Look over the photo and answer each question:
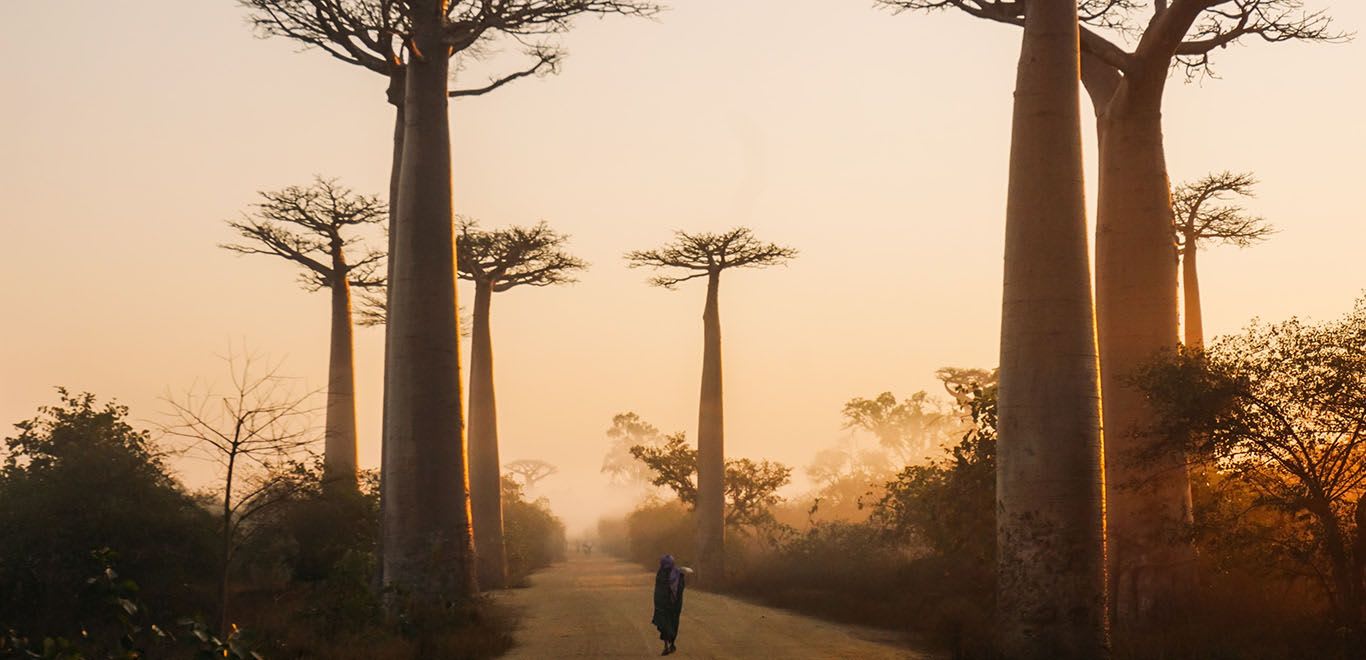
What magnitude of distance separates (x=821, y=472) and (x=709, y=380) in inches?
2327

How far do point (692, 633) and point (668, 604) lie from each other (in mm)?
1887

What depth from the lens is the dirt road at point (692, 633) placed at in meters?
12.4

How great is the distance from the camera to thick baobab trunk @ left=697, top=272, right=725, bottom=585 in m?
27.6

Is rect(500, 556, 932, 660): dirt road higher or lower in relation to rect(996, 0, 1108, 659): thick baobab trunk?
lower

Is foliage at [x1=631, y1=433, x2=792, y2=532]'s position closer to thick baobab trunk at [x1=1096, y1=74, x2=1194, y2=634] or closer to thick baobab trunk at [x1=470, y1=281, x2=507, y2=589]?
thick baobab trunk at [x1=470, y1=281, x2=507, y2=589]

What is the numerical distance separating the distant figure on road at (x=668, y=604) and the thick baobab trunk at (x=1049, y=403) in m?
3.41

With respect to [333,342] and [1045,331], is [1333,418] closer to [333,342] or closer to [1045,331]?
[1045,331]

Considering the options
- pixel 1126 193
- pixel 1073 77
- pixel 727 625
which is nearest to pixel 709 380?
pixel 727 625

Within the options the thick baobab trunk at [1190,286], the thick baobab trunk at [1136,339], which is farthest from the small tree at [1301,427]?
the thick baobab trunk at [1190,286]

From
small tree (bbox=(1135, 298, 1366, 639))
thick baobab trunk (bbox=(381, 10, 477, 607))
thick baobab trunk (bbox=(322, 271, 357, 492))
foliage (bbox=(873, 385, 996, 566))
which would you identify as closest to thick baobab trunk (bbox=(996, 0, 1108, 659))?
small tree (bbox=(1135, 298, 1366, 639))

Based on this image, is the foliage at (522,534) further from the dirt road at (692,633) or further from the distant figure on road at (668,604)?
the distant figure on road at (668,604)

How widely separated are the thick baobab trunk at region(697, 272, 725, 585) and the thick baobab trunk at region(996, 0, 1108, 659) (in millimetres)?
16677

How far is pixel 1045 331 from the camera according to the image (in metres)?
10.9

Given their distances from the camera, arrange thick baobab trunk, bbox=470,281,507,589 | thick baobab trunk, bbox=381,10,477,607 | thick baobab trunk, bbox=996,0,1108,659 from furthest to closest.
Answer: thick baobab trunk, bbox=470,281,507,589
thick baobab trunk, bbox=381,10,477,607
thick baobab trunk, bbox=996,0,1108,659
